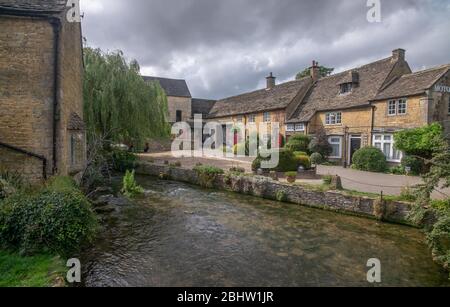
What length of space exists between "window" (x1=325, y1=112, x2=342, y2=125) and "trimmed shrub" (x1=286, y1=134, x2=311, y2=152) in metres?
2.33

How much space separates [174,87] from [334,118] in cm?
2876

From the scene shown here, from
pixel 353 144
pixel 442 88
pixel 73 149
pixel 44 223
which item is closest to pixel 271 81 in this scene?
pixel 353 144

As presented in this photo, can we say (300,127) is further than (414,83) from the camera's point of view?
Yes

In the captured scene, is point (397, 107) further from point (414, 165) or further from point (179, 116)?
point (179, 116)

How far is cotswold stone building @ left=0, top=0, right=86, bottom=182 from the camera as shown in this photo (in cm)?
827

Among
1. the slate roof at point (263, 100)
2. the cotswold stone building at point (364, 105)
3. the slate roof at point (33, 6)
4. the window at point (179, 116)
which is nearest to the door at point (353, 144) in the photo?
the cotswold stone building at point (364, 105)

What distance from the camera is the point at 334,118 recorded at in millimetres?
22859

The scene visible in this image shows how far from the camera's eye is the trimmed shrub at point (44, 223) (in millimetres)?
5660

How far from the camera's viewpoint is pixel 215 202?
1223 cm

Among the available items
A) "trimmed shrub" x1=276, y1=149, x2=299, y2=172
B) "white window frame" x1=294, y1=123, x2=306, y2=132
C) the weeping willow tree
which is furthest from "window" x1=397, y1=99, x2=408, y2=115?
the weeping willow tree

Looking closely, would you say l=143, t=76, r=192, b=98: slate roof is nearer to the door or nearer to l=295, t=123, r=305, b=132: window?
l=295, t=123, r=305, b=132: window

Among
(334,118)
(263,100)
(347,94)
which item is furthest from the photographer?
(263,100)

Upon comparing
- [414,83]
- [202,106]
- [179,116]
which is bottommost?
[414,83]
